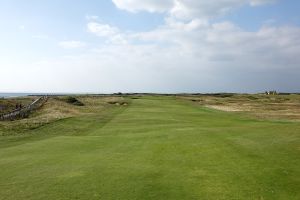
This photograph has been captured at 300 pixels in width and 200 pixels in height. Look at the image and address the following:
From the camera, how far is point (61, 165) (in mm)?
16875

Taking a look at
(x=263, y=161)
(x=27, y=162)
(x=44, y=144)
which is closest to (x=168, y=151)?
(x=263, y=161)

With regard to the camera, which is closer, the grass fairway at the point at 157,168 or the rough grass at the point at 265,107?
the grass fairway at the point at 157,168

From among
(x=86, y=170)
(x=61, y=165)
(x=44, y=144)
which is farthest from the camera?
(x=44, y=144)

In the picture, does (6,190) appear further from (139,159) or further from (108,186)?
(139,159)

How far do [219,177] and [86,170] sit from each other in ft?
17.9

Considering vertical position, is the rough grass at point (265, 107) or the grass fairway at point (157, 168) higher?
the rough grass at point (265, 107)

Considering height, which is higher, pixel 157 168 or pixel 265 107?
pixel 265 107

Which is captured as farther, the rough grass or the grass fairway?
the rough grass

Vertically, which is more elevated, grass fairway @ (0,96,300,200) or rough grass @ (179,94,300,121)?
rough grass @ (179,94,300,121)

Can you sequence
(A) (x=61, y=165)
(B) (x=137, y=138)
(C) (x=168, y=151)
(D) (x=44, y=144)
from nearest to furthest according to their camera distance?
1. (A) (x=61, y=165)
2. (C) (x=168, y=151)
3. (D) (x=44, y=144)
4. (B) (x=137, y=138)

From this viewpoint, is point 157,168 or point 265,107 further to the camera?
point 265,107

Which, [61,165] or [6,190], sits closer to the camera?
[6,190]

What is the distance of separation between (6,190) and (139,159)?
22.1ft

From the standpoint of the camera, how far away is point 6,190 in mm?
12820
